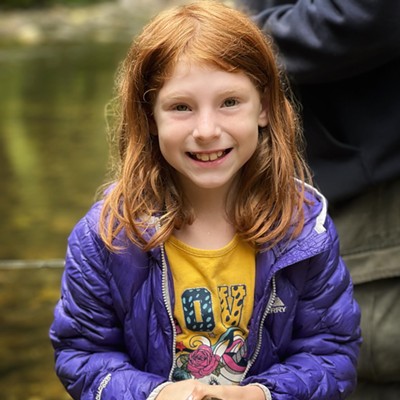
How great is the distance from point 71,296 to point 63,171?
4675 mm

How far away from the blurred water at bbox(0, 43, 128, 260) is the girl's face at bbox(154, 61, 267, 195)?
3.13 meters

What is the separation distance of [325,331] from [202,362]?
32cm

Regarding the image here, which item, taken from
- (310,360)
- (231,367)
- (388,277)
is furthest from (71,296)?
(388,277)

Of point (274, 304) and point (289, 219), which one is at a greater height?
point (289, 219)

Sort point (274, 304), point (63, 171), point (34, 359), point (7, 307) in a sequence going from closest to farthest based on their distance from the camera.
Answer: point (274, 304) → point (34, 359) → point (7, 307) → point (63, 171)

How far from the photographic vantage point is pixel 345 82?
268 cm

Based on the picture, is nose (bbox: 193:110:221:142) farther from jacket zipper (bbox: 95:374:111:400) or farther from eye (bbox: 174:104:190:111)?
jacket zipper (bbox: 95:374:111:400)

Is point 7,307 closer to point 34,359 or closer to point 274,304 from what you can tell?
point 34,359

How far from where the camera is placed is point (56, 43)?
14.1 metres

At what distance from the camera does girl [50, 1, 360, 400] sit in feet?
7.06

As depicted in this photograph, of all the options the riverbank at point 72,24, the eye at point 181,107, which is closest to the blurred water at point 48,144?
the riverbank at point 72,24

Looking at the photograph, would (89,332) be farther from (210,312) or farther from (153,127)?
(153,127)

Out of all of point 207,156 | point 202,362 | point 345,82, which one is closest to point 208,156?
point 207,156

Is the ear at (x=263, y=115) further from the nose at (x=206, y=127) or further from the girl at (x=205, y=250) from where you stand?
the nose at (x=206, y=127)
